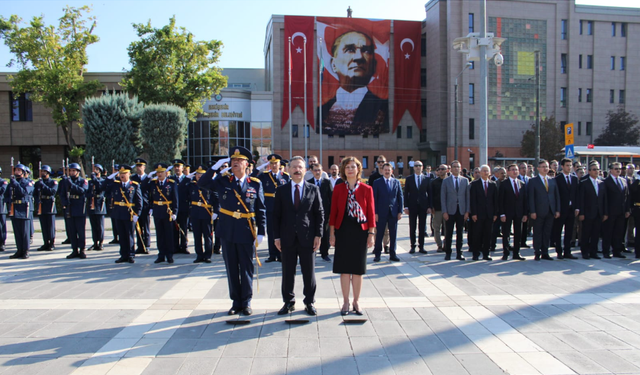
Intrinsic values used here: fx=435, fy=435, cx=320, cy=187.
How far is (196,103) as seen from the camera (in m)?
35.5

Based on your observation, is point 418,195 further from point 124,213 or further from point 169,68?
point 169,68

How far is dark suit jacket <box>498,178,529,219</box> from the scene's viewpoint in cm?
963

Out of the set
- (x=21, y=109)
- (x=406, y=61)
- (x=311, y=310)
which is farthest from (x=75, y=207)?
(x=406, y=61)

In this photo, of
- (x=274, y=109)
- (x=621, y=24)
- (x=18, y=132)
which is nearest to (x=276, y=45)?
(x=274, y=109)

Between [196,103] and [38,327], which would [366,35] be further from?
[38,327]

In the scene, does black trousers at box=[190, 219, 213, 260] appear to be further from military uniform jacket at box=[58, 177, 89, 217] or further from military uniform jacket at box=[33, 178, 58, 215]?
military uniform jacket at box=[33, 178, 58, 215]

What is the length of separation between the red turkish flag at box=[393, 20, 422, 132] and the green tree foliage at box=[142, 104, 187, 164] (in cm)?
2536

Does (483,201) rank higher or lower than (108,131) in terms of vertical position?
lower

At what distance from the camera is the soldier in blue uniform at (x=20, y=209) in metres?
10.0

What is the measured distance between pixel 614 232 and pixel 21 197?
1389cm

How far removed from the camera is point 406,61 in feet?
155

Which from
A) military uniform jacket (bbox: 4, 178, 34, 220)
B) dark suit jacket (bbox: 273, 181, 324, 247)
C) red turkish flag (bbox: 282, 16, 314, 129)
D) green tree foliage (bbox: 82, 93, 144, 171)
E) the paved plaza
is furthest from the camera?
red turkish flag (bbox: 282, 16, 314, 129)

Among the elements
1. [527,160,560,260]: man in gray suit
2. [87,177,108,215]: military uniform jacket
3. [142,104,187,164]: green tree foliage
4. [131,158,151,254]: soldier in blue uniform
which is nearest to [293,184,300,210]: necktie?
[131,158,151,254]: soldier in blue uniform

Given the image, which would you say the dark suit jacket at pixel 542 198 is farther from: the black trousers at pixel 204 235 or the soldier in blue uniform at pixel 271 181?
the black trousers at pixel 204 235
